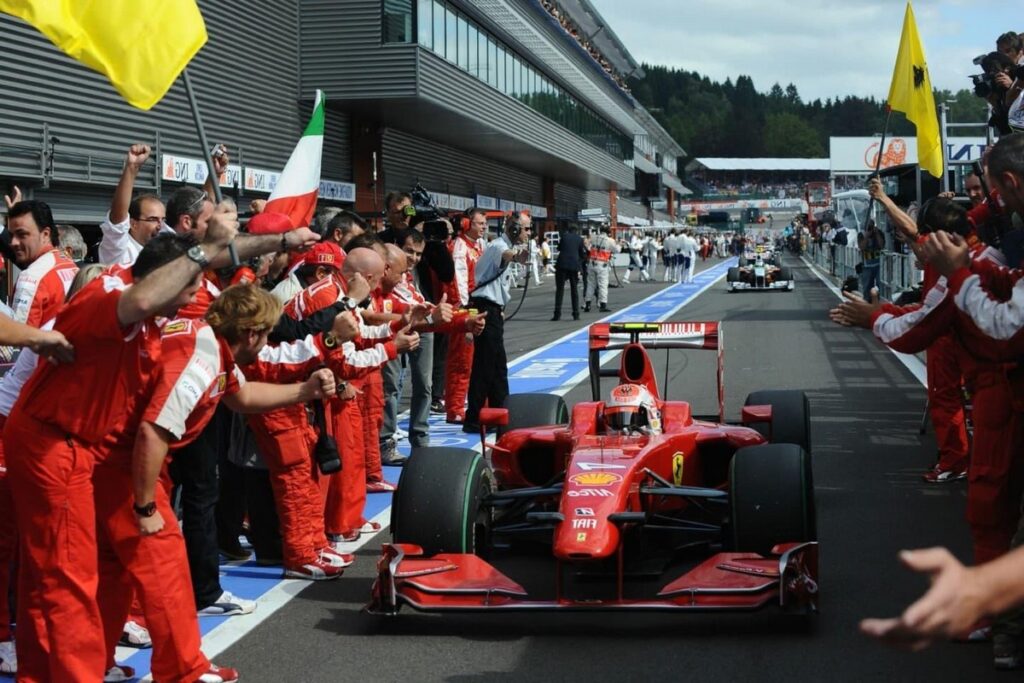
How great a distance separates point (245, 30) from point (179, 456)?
22184 millimetres

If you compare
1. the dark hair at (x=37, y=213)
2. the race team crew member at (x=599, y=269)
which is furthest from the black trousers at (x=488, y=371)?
the race team crew member at (x=599, y=269)

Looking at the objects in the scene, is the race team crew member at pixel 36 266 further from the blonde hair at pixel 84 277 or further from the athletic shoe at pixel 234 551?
the athletic shoe at pixel 234 551

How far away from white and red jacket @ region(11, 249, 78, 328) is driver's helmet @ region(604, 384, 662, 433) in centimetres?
276

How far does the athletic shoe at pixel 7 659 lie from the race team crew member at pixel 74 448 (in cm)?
80

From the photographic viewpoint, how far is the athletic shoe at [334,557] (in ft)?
23.1

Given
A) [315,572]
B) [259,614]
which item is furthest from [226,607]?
[315,572]

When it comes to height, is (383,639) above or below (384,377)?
below

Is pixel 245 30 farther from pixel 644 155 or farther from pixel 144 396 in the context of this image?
pixel 644 155

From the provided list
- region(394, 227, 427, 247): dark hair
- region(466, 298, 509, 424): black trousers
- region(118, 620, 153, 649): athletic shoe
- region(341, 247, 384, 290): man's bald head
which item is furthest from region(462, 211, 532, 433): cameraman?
region(118, 620, 153, 649): athletic shoe

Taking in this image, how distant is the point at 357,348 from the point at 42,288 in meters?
2.00

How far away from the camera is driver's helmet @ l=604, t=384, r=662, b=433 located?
23.3 feet

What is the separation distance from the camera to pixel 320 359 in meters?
6.70

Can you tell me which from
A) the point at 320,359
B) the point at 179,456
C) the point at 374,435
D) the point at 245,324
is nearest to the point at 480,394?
the point at 374,435

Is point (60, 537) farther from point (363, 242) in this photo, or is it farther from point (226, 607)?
point (363, 242)
